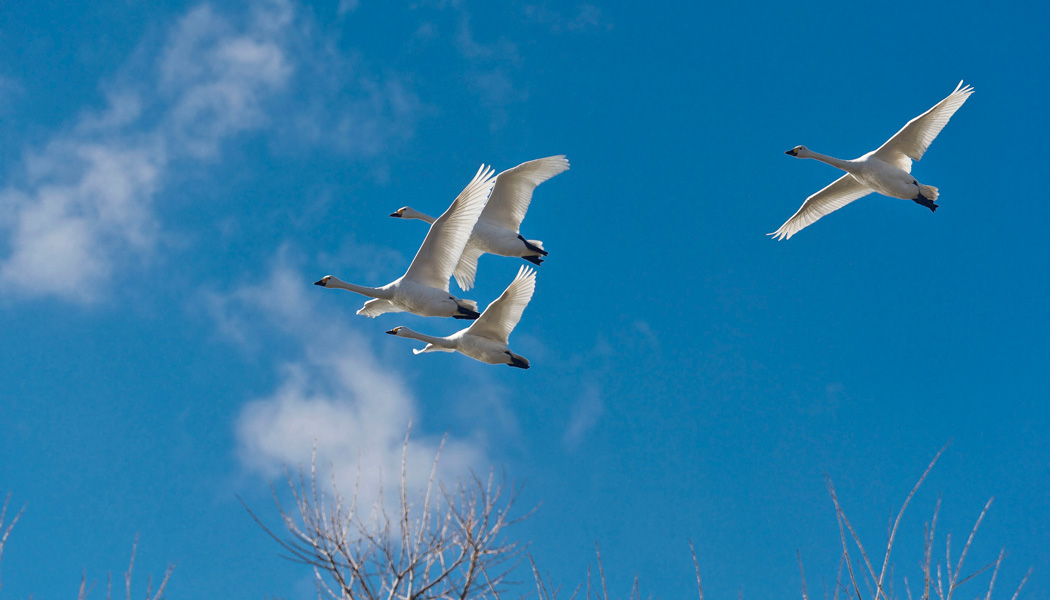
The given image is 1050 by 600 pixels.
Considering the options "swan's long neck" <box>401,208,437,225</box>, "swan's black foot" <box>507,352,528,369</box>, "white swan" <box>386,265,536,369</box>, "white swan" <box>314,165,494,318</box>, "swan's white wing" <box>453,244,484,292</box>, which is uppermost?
"swan's long neck" <box>401,208,437,225</box>

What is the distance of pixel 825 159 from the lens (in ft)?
66.5

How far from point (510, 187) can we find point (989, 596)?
43.7ft

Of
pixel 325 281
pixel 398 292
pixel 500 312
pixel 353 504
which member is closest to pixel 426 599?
pixel 353 504

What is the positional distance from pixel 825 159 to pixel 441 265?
348 inches

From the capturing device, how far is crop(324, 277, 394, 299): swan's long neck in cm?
1752

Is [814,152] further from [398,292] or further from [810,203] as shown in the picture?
[398,292]

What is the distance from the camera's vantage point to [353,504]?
9.75 metres

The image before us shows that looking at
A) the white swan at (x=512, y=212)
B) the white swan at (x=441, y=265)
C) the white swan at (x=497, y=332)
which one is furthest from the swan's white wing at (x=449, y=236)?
the white swan at (x=512, y=212)

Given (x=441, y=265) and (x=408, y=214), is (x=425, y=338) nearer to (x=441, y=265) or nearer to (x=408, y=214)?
(x=441, y=265)

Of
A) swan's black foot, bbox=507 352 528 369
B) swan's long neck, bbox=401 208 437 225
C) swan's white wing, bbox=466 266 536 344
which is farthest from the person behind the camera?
swan's long neck, bbox=401 208 437 225

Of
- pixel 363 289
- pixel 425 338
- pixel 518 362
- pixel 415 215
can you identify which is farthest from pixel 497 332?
pixel 415 215

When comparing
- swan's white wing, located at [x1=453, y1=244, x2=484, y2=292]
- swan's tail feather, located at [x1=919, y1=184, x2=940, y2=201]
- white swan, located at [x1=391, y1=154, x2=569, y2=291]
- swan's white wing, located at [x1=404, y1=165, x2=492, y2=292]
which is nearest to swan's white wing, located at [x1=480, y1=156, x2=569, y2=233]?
white swan, located at [x1=391, y1=154, x2=569, y2=291]

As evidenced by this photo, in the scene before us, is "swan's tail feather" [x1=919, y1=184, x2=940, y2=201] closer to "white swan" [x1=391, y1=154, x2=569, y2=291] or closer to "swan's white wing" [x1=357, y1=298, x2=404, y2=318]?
"white swan" [x1=391, y1=154, x2=569, y2=291]

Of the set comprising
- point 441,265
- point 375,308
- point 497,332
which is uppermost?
point 375,308
